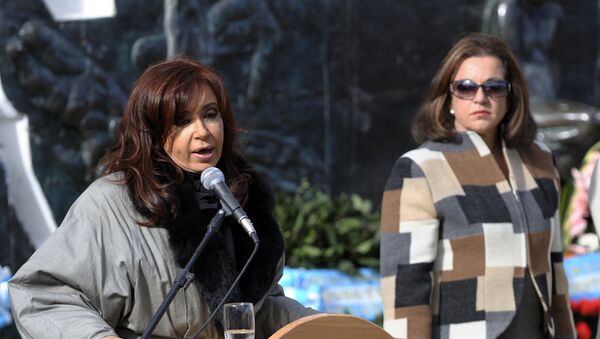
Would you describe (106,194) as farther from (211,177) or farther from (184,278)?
(184,278)

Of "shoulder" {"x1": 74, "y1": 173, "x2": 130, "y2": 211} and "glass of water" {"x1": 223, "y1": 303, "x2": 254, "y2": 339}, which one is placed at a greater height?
"shoulder" {"x1": 74, "y1": 173, "x2": 130, "y2": 211}

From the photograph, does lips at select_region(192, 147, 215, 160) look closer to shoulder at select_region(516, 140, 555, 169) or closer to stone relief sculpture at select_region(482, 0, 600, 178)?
shoulder at select_region(516, 140, 555, 169)

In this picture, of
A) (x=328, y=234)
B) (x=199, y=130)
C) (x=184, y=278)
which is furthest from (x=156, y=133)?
(x=328, y=234)

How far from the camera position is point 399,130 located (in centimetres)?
880

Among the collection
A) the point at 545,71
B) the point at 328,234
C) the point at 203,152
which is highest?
the point at 203,152

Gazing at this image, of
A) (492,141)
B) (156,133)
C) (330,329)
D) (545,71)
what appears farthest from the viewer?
(545,71)

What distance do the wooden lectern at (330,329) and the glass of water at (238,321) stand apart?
0.15 m

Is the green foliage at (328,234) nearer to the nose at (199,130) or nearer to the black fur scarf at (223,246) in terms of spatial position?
the black fur scarf at (223,246)

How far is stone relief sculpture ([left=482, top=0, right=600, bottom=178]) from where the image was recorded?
8.75 m

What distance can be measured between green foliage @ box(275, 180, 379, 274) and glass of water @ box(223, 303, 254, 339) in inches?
151

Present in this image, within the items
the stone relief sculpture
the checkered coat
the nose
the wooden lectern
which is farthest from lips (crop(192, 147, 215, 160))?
the stone relief sculpture

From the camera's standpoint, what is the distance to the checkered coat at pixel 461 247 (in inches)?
172

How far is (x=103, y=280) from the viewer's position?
334cm

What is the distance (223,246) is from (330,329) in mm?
602
